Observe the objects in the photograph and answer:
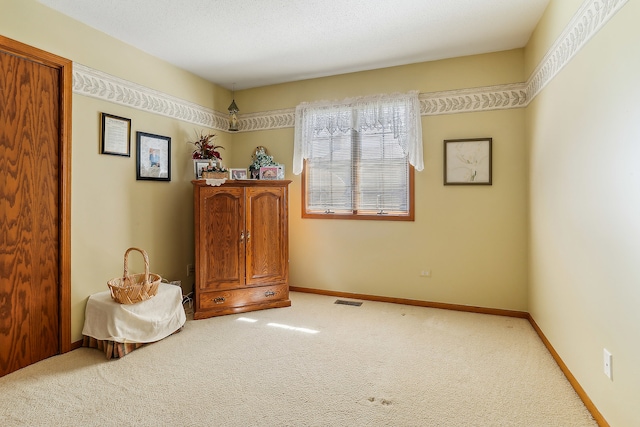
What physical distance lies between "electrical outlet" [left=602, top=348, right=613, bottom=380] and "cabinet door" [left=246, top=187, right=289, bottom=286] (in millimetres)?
2756

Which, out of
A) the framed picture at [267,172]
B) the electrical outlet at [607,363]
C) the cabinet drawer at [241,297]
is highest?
the framed picture at [267,172]

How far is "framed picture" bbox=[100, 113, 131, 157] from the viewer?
299 cm

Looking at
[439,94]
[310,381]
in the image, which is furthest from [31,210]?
[439,94]

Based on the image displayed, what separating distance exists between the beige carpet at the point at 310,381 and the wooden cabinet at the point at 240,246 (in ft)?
1.29

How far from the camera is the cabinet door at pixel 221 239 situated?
11.3 feet

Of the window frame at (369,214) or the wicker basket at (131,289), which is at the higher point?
the window frame at (369,214)

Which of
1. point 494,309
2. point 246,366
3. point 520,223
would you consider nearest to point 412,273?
point 494,309

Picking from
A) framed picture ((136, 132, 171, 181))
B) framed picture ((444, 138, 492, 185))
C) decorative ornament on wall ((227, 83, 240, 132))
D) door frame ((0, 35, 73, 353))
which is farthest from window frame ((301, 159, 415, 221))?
door frame ((0, 35, 73, 353))

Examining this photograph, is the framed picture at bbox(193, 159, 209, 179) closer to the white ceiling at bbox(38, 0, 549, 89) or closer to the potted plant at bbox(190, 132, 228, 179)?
the potted plant at bbox(190, 132, 228, 179)

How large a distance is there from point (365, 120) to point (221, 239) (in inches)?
81.4

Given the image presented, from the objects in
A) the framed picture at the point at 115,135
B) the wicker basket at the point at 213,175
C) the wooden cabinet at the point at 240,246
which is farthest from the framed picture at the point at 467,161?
the framed picture at the point at 115,135

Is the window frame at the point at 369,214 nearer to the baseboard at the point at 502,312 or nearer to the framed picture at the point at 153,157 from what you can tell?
the baseboard at the point at 502,312

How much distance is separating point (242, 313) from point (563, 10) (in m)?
3.64

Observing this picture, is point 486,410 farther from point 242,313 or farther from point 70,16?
point 70,16
